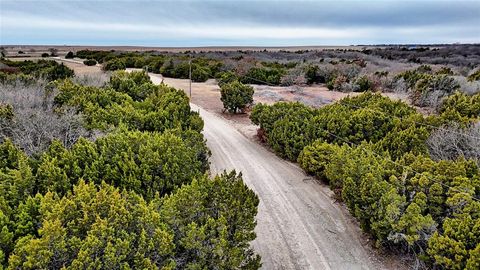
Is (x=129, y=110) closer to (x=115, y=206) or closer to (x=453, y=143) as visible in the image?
(x=115, y=206)

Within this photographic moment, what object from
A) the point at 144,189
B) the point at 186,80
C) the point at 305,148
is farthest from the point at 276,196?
the point at 186,80

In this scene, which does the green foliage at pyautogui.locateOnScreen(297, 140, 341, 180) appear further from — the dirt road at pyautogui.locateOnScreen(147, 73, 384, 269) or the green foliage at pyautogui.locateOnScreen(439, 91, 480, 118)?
the green foliage at pyautogui.locateOnScreen(439, 91, 480, 118)

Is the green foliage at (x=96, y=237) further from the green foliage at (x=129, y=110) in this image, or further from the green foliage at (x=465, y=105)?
the green foliage at (x=465, y=105)

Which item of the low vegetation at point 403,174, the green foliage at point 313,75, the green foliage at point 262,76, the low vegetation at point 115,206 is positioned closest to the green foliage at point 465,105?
the low vegetation at point 403,174

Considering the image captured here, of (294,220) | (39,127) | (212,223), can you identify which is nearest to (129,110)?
(39,127)

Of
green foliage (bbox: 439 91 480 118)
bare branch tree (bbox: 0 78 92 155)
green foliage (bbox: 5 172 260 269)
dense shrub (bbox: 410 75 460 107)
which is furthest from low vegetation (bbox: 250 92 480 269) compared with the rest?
dense shrub (bbox: 410 75 460 107)

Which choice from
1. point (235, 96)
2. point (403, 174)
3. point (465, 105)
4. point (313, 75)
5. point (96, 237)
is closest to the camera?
point (96, 237)
